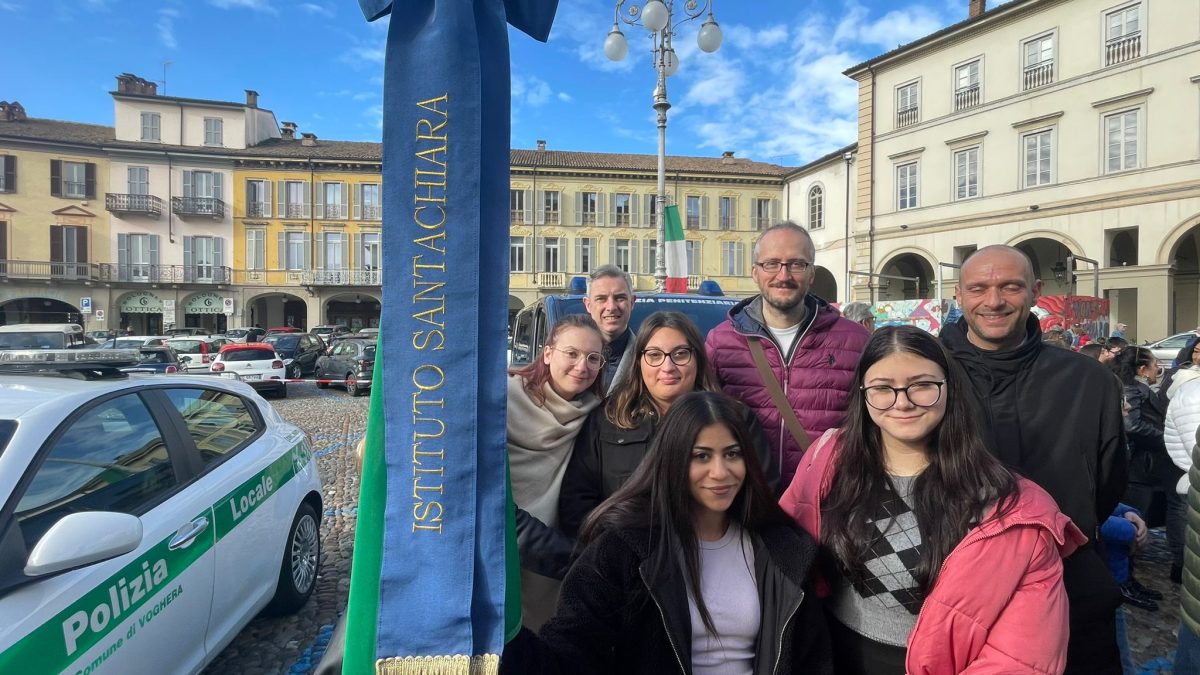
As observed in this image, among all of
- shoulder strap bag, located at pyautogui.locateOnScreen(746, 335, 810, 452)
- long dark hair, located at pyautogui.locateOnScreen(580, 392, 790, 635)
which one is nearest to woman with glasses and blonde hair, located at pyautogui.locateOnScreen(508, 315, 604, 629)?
long dark hair, located at pyautogui.locateOnScreen(580, 392, 790, 635)

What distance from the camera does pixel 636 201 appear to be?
36969 millimetres

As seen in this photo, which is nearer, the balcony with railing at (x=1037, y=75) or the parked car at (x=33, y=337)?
the parked car at (x=33, y=337)

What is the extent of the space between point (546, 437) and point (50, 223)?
43033 mm

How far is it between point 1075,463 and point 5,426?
12.6 ft

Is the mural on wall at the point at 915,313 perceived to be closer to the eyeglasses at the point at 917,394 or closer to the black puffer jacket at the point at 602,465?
the black puffer jacket at the point at 602,465

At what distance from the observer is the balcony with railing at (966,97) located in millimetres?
23172

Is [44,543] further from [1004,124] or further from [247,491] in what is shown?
[1004,124]

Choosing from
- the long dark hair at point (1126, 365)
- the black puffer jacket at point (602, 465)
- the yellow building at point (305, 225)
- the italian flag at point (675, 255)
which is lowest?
the black puffer jacket at point (602, 465)

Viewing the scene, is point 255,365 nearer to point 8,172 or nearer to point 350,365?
point 350,365

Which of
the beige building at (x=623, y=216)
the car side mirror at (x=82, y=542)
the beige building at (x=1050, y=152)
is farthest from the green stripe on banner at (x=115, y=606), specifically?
the beige building at (x=623, y=216)

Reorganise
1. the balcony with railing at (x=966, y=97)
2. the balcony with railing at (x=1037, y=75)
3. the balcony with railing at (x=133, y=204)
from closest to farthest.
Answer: the balcony with railing at (x=1037, y=75) → the balcony with railing at (x=966, y=97) → the balcony with railing at (x=133, y=204)

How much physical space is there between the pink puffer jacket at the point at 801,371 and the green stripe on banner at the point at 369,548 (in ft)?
4.78

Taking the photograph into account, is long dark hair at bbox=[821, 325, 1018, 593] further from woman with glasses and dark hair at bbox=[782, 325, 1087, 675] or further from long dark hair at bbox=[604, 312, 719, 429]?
long dark hair at bbox=[604, 312, 719, 429]

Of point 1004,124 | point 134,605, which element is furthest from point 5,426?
point 1004,124
